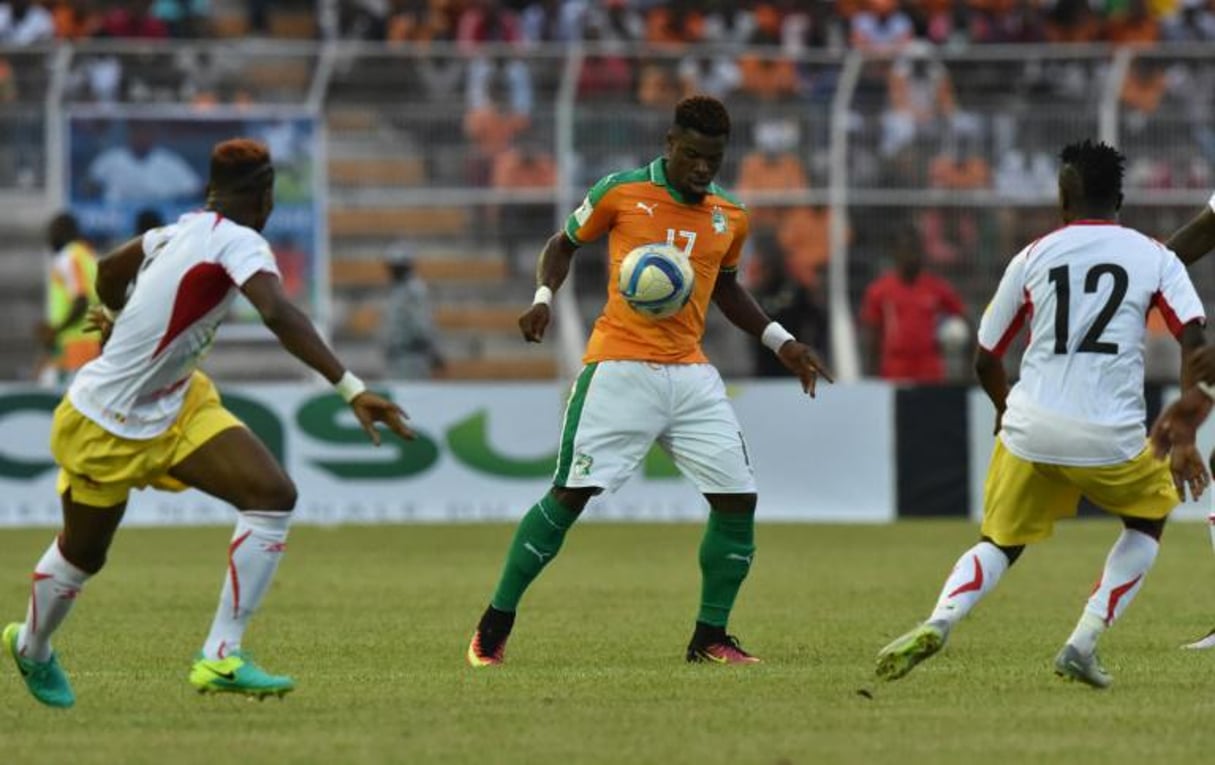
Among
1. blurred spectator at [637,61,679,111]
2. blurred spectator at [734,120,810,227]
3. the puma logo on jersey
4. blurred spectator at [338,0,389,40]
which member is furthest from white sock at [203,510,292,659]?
blurred spectator at [338,0,389,40]

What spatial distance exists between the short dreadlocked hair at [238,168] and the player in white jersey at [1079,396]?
9.24 feet

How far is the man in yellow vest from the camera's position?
21.6m

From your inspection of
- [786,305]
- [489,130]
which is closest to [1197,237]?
[786,305]

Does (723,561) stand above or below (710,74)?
below

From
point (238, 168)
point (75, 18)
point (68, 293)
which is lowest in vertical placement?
point (68, 293)

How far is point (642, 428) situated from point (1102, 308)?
244 centimetres

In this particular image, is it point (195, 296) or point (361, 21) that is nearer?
point (195, 296)

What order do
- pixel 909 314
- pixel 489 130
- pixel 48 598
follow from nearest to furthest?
pixel 48 598
pixel 909 314
pixel 489 130

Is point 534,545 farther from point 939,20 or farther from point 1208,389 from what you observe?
point 939,20

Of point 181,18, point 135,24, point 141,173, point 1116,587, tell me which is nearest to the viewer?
point 1116,587

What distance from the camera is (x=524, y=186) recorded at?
Result: 2486 cm

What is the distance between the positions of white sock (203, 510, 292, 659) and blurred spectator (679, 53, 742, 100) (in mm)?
15798

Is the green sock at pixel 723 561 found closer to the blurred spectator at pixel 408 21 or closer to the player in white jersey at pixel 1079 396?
the player in white jersey at pixel 1079 396

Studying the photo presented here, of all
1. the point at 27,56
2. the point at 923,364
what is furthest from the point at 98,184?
the point at 923,364
